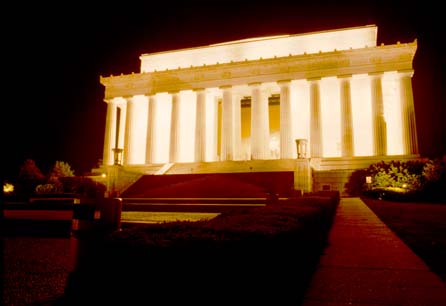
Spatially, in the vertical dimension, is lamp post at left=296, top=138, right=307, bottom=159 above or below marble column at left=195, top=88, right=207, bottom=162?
below

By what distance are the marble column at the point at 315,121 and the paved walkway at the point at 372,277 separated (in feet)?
105

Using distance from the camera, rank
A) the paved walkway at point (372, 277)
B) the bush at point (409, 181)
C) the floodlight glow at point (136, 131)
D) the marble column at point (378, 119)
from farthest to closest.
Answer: the floodlight glow at point (136, 131) < the marble column at point (378, 119) < the bush at point (409, 181) < the paved walkway at point (372, 277)

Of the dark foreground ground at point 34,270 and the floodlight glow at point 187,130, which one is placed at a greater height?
the floodlight glow at point 187,130

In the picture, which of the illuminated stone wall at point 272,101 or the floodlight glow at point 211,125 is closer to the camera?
the illuminated stone wall at point 272,101

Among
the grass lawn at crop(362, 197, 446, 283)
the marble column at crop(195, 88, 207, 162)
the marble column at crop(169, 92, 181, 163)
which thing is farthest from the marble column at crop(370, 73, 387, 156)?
the grass lawn at crop(362, 197, 446, 283)

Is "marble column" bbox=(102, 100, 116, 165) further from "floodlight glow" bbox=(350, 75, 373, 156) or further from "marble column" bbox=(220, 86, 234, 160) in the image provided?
"floodlight glow" bbox=(350, 75, 373, 156)

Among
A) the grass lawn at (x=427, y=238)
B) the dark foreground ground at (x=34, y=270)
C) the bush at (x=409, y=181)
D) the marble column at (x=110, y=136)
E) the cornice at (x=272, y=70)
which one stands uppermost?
the cornice at (x=272, y=70)

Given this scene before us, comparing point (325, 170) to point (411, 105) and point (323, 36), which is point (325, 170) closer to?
point (411, 105)

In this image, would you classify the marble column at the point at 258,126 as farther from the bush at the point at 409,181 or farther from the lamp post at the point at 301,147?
the bush at the point at 409,181

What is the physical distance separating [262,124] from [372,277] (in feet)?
124

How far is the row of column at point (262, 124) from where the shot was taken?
39.3 metres

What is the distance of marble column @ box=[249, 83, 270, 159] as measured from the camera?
139 feet

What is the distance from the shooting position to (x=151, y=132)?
152ft

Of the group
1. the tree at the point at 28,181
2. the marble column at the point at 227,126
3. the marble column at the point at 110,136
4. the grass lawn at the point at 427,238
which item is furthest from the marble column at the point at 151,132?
the grass lawn at the point at 427,238
